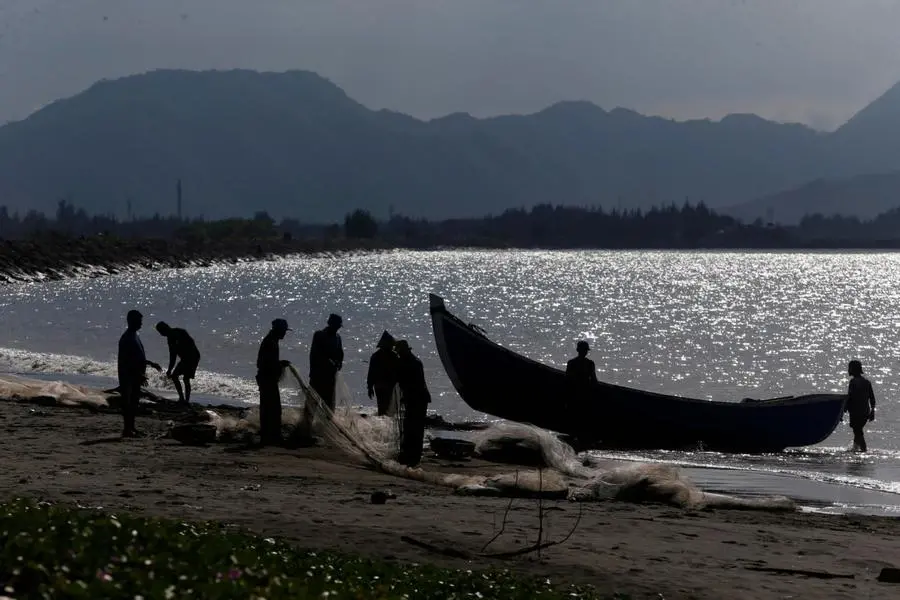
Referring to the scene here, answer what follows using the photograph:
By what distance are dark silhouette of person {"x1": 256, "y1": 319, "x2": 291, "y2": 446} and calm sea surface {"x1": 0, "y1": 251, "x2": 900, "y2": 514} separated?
7236mm

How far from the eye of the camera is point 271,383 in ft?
56.3

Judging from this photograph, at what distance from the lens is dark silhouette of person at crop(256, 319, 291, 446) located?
56.2 ft

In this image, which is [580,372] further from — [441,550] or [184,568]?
[184,568]

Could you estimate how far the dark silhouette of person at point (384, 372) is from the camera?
16781 mm

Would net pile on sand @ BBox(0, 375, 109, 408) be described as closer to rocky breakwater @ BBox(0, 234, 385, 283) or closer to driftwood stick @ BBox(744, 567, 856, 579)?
driftwood stick @ BBox(744, 567, 856, 579)

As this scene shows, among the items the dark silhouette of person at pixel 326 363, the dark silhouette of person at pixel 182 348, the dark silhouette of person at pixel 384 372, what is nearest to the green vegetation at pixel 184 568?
the dark silhouette of person at pixel 384 372

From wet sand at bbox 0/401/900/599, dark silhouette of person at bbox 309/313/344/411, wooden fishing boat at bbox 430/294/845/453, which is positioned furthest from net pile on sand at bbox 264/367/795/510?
wooden fishing boat at bbox 430/294/845/453

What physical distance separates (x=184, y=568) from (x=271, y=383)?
9.67 meters

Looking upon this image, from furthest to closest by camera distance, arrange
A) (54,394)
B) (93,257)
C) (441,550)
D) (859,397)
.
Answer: (93,257)
(859,397)
(54,394)
(441,550)

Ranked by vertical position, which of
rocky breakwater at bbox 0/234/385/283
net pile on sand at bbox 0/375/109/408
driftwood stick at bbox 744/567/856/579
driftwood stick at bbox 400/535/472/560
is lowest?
driftwood stick at bbox 744/567/856/579

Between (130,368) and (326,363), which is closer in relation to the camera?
(130,368)

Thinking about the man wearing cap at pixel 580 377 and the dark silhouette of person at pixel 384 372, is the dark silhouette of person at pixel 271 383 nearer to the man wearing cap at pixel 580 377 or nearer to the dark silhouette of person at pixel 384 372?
the dark silhouette of person at pixel 384 372

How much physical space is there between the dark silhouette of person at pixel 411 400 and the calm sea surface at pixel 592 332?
5.44 m

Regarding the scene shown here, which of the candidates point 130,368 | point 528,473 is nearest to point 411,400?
point 528,473
